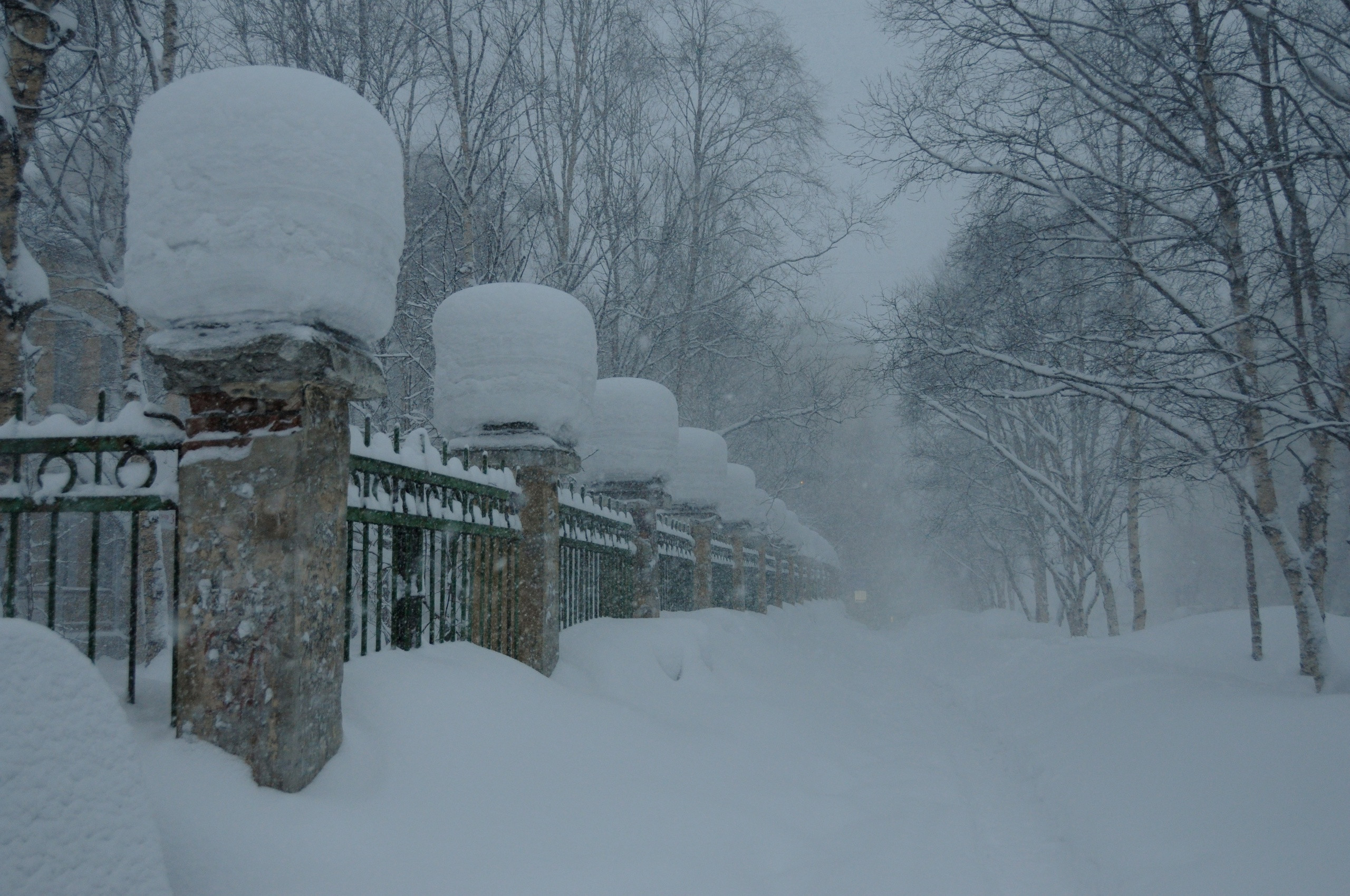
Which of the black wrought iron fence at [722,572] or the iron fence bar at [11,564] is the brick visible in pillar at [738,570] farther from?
the iron fence bar at [11,564]

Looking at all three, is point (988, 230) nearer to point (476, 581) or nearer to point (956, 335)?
point (956, 335)

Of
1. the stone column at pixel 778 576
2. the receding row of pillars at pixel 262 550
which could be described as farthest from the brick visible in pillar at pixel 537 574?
the stone column at pixel 778 576

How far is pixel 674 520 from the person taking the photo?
38.1 ft

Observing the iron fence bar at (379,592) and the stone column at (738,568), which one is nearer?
the iron fence bar at (379,592)

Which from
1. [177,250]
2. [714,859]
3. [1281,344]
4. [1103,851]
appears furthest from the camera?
[1281,344]

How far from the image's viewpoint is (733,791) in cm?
466

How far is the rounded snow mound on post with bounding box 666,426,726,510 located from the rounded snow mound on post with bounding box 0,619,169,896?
8.60 meters

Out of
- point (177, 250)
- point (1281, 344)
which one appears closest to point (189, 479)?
point (177, 250)

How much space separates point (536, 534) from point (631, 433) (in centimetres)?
233

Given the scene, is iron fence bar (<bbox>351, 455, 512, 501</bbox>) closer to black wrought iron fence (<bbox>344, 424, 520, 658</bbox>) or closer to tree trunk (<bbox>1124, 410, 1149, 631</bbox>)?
black wrought iron fence (<bbox>344, 424, 520, 658</bbox>)

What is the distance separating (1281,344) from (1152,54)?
261 cm

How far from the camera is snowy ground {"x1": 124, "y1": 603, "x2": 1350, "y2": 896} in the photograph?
→ 2662 mm

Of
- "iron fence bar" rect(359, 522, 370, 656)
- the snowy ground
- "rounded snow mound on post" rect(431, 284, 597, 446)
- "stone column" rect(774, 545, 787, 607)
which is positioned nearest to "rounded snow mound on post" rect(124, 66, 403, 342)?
"iron fence bar" rect(359, 522, 370, 656)

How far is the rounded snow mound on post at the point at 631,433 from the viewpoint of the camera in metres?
7.57
